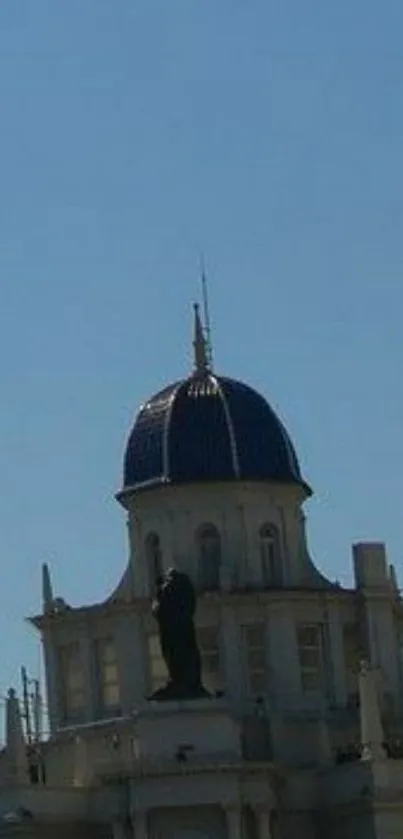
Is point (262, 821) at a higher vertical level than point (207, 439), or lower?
lower

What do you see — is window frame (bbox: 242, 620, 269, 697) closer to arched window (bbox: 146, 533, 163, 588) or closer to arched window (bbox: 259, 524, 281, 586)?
arched window (bbox: 259, 524, 281, 586)

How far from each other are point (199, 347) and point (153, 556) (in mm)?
7683

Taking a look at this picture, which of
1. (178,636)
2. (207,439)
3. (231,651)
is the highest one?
(207,439)

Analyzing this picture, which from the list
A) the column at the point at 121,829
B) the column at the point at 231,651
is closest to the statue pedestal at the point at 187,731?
the column at the point at 121,829

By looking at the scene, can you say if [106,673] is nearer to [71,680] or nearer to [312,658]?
[71,680]

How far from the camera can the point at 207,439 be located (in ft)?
293

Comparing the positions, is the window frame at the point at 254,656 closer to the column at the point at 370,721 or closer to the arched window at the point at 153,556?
the arched window at the point at 153,556

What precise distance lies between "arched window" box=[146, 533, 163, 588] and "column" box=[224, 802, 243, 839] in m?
11.9

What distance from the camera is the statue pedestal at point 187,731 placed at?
80.3 m

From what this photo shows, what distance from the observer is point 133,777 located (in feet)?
259

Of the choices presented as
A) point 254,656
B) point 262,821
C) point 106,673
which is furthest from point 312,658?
point 262,821

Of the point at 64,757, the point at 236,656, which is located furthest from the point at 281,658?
the point at 64,757

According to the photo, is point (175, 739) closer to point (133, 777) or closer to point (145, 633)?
point (133, 777)

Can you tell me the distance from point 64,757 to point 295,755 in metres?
7.48
